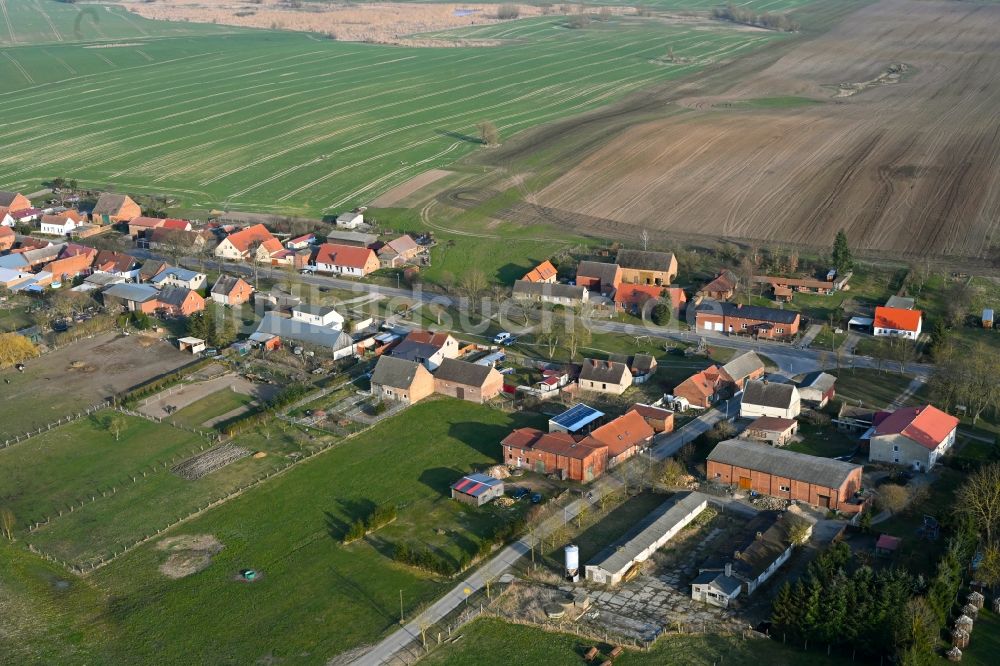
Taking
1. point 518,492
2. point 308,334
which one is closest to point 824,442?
point 518,492

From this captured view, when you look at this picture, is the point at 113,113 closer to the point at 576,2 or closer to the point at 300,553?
the point at 300,553

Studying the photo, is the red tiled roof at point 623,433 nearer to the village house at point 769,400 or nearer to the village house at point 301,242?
the village house at point 769,400

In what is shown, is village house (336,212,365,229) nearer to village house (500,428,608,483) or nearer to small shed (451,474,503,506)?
village house (500,428,608,483)

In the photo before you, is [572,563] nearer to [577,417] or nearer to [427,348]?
[577,417]

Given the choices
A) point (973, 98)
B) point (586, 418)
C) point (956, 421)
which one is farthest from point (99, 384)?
point (973, 98)

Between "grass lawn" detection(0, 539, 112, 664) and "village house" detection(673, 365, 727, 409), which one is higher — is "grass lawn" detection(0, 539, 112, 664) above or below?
below

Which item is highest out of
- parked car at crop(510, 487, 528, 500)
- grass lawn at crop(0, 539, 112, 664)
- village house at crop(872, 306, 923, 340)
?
village house at crop(872, 306, 923, 340)

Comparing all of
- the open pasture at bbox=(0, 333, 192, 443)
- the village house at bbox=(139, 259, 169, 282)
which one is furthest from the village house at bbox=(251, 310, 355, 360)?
the village house at bbox=(139, 259, 169, 282)
